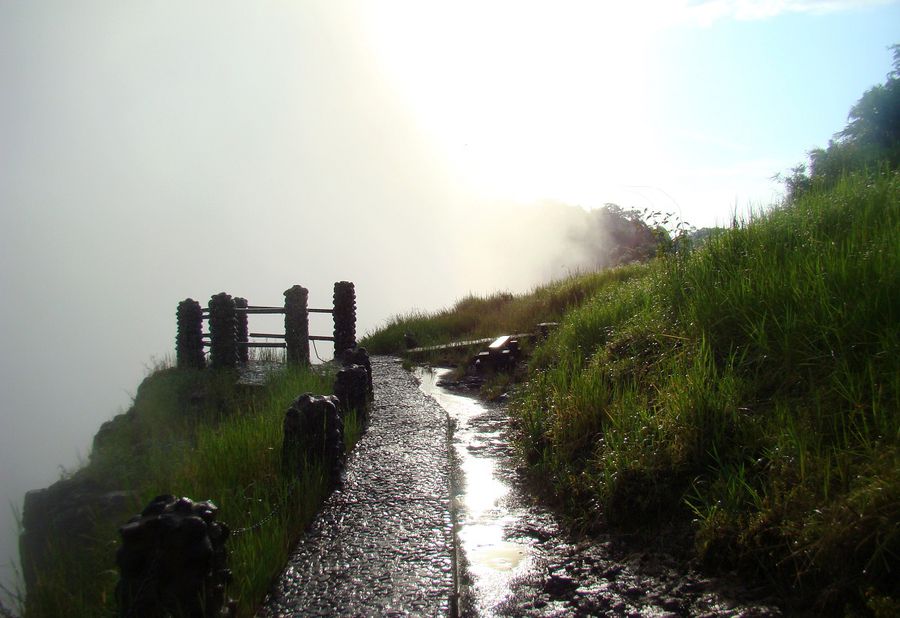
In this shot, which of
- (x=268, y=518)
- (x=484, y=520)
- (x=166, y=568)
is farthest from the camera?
(x=484, y=520)

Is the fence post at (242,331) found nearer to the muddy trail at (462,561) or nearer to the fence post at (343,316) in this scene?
the fence post at (343,316)

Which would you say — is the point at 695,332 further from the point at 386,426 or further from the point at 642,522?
the point at 386,426

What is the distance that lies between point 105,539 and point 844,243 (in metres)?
4.61

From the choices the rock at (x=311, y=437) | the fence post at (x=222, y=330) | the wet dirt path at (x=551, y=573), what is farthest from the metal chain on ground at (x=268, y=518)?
the fence post at (x=222, y=330)

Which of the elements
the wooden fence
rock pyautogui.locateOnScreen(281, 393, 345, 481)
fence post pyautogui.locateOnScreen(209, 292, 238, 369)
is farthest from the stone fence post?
fence post pyautogui.locateOnScreen(209, 292, 238, 369)

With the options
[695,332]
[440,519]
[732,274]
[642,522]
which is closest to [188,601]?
[440,519]

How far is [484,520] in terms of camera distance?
3545 mm

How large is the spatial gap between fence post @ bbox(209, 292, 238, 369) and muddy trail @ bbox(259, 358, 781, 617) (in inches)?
279

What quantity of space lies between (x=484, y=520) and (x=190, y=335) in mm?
9305

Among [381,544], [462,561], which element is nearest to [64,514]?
[381,544]

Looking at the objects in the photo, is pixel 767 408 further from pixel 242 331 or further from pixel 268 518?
pixel 242 331

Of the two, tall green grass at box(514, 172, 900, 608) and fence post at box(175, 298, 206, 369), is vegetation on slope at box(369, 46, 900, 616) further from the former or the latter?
fence post at box(175, 298, 206, 369)

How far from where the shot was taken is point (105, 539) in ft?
11.9

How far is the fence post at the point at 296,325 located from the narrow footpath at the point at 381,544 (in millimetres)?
5610
